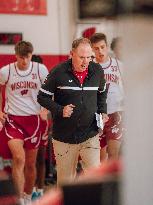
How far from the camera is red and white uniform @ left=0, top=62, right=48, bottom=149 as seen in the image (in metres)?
6.19

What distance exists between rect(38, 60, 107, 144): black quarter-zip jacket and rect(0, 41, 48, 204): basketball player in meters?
0.97

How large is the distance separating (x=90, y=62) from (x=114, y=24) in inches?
168

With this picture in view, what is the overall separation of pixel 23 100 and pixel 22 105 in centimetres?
6

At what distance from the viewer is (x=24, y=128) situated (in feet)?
20.7

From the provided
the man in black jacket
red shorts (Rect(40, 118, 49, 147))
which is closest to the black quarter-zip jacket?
the man in black jacket

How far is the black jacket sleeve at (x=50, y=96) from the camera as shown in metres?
5.08

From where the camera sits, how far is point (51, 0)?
7.73 meters

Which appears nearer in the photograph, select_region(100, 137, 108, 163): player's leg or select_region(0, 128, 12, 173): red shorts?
select_region(100, 137, 108, 163): player's leg

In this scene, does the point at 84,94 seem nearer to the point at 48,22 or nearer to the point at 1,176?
the point at 48,22

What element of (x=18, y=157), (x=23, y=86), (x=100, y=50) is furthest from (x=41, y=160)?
(x=100, y=50)

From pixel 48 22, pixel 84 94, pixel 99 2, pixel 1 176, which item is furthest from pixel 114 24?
pixel 48 22

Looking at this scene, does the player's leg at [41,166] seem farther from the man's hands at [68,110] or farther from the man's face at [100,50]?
the man's hands at [68,110]

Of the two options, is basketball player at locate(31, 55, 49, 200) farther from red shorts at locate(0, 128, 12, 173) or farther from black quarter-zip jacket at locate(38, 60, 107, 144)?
black quarter-zip jacket at locate(38, 60, 107, 144)

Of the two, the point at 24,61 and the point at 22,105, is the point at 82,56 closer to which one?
the point at 24,61
